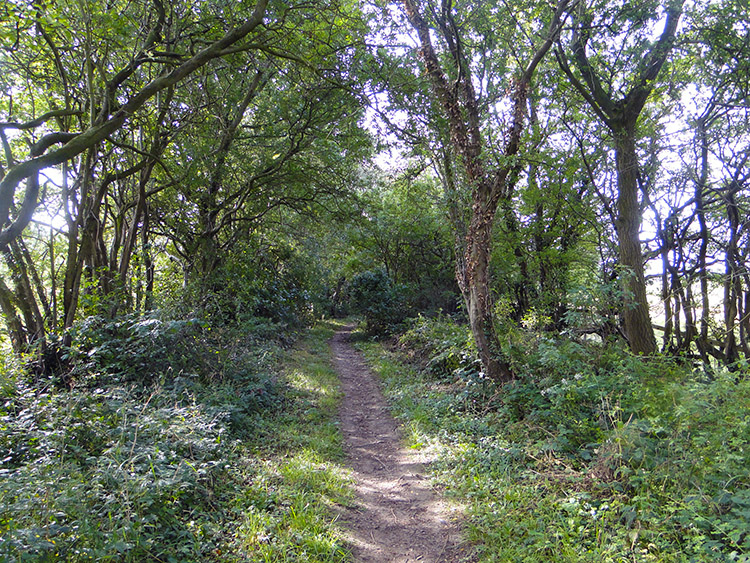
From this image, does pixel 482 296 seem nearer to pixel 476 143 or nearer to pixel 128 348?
pixel 476 143

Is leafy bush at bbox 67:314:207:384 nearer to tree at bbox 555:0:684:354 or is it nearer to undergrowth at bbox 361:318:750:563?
undergrowth at bbox 361:318:750:563

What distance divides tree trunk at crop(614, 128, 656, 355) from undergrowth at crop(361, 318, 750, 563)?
1292 mm

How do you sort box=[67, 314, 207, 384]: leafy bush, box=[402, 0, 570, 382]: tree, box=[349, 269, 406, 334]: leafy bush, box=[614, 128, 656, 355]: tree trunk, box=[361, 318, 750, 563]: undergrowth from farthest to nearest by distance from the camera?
box=[349, 269, 406, 334]: leafy bush, box=[614, 128, 656, 355]: tree trunk, box=[402, 0, 570, 382]: tree, box=[67, 314, 207, 384]: leafy bush, box=[361, 318, 750, 563]: undergrowth

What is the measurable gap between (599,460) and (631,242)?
4.97 metres

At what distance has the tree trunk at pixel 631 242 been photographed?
7.10 m

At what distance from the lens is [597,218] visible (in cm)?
1136

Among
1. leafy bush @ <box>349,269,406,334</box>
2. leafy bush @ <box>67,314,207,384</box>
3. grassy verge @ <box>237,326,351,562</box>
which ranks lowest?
grassy verge @ <box>237,326,351,562</box>

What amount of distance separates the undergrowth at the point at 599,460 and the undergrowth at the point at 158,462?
1529 mm

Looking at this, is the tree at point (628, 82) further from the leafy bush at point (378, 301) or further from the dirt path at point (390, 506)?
the leafy bush at point (378, 301)

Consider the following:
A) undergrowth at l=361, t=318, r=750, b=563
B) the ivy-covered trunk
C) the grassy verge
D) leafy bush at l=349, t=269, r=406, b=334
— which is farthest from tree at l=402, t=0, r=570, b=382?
leafy bush at l=349, t=269, r=406, b=334

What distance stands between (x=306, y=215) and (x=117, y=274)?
246 inches

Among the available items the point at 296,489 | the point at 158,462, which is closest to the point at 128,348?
the point at 158,462

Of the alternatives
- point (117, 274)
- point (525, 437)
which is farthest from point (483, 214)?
point (117, 274)

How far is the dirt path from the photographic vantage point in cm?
369
